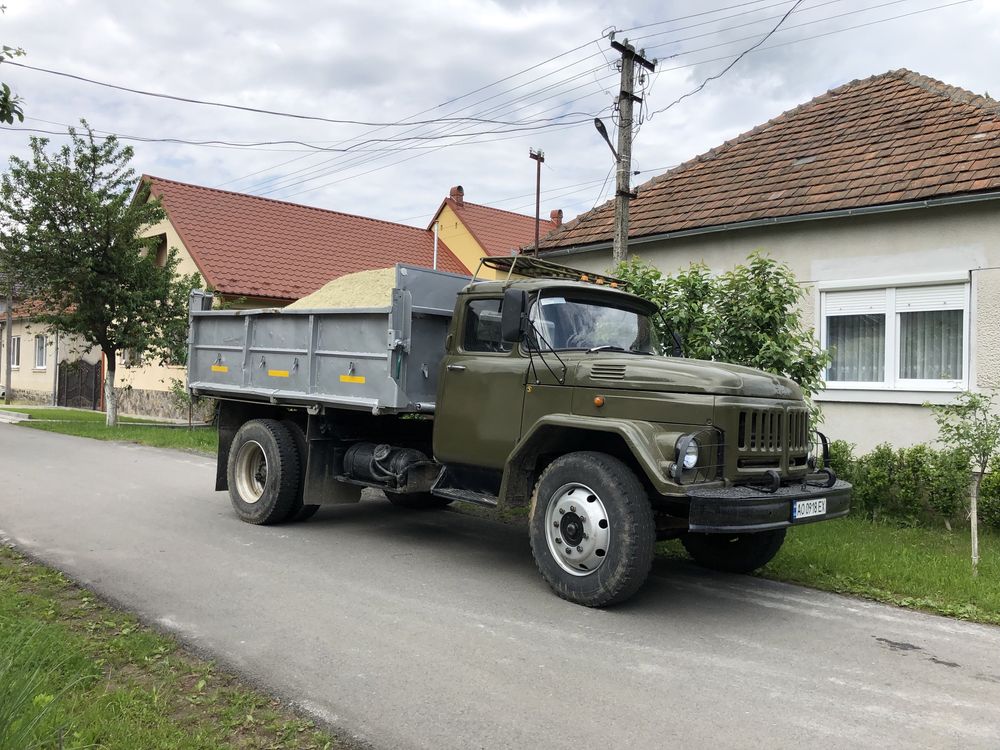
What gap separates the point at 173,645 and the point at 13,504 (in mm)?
5536

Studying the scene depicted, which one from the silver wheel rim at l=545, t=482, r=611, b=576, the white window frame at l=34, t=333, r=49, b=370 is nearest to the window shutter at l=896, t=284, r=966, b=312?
the silver wheel rim at l=545, t=482, r=611, b=576

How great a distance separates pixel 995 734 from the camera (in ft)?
12.8

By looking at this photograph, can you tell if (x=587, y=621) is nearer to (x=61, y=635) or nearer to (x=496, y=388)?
(x=496, y=388)

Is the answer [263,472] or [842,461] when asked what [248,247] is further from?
[842,461]

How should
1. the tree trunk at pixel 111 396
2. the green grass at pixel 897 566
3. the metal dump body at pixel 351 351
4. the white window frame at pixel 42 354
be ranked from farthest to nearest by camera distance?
the white window frame at pixel 42 354, the tree trunk at pixel 111 396, the metal dump body at pixel 351 351, the green grass at pixel 897 566

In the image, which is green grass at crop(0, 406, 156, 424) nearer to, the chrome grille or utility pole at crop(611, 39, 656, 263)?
utility pole at crop(611, 39, 656, 263)

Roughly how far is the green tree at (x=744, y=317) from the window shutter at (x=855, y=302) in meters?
2.17

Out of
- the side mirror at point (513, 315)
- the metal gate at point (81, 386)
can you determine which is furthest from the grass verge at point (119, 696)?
the metal gate at point (81, 386)

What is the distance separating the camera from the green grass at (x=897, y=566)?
6.23 m

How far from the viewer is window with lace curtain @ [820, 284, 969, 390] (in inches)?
398

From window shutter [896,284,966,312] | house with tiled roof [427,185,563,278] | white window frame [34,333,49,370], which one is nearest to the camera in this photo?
window shutter [896,284,966,312]

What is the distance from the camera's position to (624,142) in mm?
11172

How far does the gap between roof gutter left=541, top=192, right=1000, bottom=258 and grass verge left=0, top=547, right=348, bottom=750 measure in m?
9.32

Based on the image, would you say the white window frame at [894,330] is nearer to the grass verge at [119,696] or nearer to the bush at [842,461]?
the bush at [842,461]
